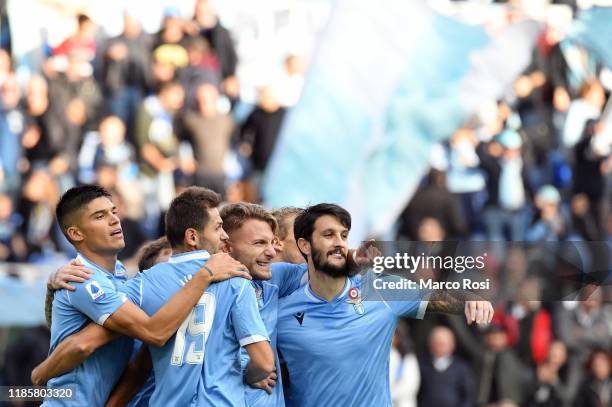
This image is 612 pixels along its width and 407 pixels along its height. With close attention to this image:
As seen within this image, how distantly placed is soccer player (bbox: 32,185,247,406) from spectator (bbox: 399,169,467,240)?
26.0ft

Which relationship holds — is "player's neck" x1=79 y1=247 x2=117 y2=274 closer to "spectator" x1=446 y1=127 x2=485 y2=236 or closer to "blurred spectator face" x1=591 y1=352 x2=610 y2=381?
"spectator" x1=446 y1=127 x2=485 y2=236

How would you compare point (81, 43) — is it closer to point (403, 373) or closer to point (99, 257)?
point (403, 373)

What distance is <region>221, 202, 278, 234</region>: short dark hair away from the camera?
24.3 feet

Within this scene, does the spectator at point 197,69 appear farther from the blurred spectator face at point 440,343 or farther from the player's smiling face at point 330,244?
the player's smiling face at point 330,244

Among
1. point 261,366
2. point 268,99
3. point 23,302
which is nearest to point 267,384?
point 261,366

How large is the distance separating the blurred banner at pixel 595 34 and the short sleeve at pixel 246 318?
36.1ft

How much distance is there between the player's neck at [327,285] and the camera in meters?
7.61

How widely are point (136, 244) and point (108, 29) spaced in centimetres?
309

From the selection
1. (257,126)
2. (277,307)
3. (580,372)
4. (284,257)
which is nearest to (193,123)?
(257,126)

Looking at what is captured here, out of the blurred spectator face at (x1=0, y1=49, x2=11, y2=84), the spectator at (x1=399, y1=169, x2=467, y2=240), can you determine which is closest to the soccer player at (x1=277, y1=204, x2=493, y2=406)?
the spectator at (x1=399, y1=169, x2=467, y2=240)

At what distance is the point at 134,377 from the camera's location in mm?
7172

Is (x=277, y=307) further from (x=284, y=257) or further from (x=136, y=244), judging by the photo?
(x=136, y=244)

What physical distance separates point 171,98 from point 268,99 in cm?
123

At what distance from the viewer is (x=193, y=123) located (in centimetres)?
1549
